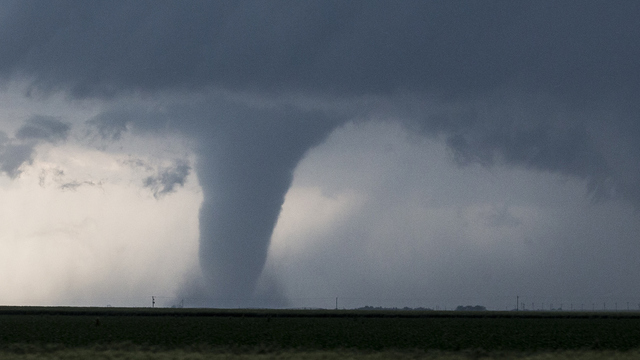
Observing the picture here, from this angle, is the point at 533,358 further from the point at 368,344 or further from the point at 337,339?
the point at 337,339

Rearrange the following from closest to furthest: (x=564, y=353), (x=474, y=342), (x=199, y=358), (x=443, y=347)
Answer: (x=199, y=358) < (x=564, y=353) < (x=443, y=347) < (x=474, y=342)

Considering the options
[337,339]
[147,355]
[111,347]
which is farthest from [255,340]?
[147,355]

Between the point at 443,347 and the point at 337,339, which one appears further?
the point at 337,339

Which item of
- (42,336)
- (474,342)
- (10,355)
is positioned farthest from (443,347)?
(42,336)

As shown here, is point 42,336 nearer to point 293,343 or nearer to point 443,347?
point 293,343

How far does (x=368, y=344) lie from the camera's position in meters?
67.1

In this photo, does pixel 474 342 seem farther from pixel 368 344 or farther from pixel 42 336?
pixel 42 336

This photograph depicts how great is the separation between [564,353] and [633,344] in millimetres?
22151

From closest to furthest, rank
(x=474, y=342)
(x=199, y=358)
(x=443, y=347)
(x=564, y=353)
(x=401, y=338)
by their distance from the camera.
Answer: (x=199, y=358) → (x=564, y=353) → (x=443, y=347) → (x=474, y=342) → (x=401, y=338)

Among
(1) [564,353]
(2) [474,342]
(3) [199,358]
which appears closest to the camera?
(3) [199,358]

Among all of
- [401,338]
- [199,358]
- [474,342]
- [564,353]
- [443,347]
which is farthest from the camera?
[401,338]

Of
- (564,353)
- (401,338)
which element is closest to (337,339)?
(401,338)

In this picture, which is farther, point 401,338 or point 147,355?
point 401,338

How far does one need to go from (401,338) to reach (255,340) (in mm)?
17554
